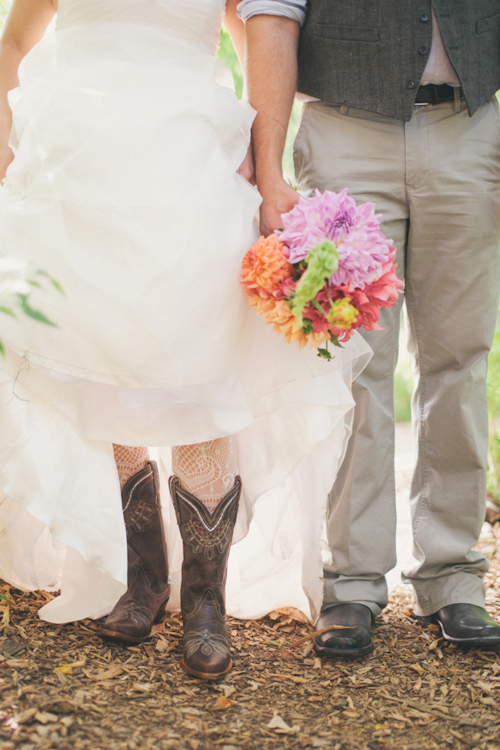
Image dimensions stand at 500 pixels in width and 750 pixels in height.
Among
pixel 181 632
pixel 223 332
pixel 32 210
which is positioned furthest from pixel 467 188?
pixel 181 632

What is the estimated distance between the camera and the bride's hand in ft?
5.66

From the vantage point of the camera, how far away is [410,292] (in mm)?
1882

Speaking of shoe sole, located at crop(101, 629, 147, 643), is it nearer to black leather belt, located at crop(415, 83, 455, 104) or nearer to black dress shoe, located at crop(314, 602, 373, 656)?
black dress shoe, located at crop(314, 602, 373, 656)

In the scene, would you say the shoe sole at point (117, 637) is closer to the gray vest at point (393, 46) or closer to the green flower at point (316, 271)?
the green flower at point (316, 271)

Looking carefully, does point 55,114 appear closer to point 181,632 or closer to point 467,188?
point 467,188

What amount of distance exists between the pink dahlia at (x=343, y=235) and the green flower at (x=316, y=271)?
0.10 feet

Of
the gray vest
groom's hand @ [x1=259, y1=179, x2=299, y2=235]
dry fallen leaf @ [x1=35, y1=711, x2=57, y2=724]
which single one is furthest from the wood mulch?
the gray vest

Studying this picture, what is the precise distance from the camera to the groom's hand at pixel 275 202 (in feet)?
5.21

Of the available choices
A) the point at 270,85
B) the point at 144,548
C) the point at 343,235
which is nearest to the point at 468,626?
the point at 144,548

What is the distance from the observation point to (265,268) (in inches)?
52.6

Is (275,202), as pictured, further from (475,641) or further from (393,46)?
(475,641)

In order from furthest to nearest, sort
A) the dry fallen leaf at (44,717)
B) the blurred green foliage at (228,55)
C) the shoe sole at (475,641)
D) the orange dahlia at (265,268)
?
the blurred green foliage at (228,55) → the shoe sole at (475,641) → the orange dahlia at (265,268) → the dry fallen leaf at (44,717)

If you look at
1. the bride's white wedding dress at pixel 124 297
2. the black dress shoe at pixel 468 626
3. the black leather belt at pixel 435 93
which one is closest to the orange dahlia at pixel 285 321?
the bride's white wedding dress at pixel 124 297

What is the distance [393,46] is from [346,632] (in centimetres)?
151
